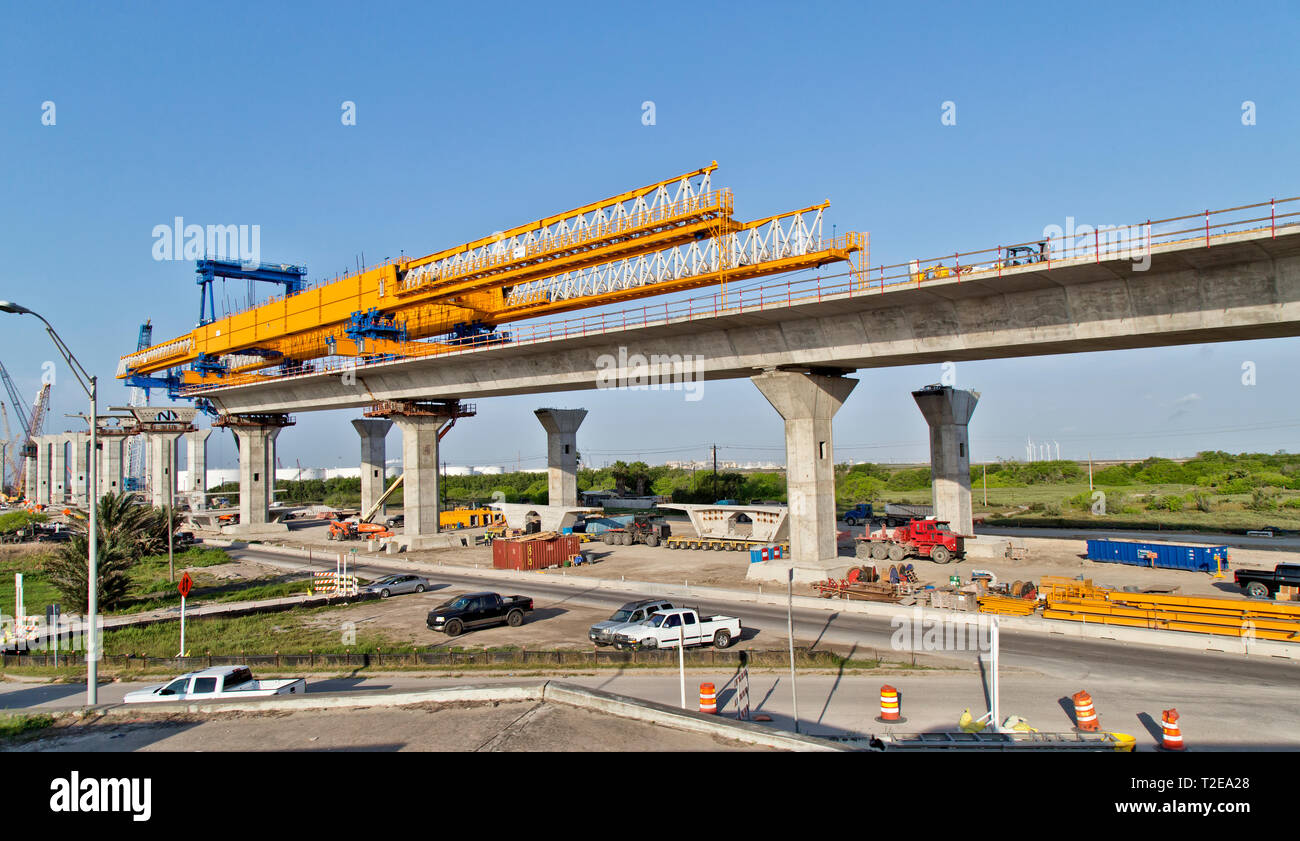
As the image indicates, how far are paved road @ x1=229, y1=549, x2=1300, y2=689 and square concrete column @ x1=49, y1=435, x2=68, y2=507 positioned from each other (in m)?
138

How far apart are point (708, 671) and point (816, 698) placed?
3637mm

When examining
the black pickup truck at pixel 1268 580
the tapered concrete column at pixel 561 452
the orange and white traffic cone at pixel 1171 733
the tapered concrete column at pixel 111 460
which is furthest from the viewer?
the tapered concrete column at pixel 111 460

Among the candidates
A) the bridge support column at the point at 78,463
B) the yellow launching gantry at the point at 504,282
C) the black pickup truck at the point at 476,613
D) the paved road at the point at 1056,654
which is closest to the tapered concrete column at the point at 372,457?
the yellow launching gantry at the point at 504,282

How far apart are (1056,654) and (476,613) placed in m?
19.0

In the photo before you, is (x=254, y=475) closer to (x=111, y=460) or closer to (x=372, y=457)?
(x=372, y=457)

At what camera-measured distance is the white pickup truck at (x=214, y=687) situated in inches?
647

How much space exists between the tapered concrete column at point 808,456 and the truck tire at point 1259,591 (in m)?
15.5

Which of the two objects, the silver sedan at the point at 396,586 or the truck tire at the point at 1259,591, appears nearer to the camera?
the truck tire at the point at 1259,591

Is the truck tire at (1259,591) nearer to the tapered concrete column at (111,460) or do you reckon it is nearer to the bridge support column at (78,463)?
the tapered concrete column at (111,460)

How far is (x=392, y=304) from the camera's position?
53.8m

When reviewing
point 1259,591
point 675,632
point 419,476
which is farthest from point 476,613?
point 1259,591

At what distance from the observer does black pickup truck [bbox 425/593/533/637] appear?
→ 2594cm

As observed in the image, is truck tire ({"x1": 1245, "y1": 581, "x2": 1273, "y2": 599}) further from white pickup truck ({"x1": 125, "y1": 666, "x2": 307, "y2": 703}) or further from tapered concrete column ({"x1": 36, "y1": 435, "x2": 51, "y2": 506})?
tapered concrete column ({"x1": 36, "y1": 435, "x2": 51, "y2": 506})
